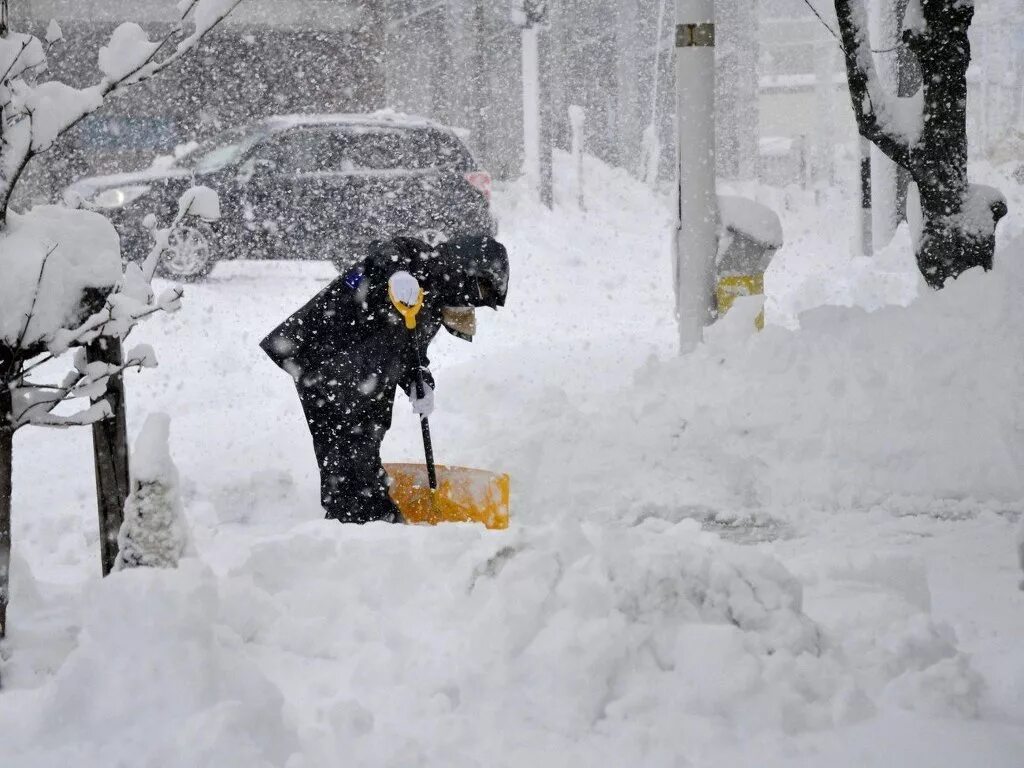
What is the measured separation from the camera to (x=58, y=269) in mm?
2844

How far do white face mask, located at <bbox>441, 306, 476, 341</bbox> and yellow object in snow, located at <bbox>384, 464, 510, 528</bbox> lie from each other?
59 cm

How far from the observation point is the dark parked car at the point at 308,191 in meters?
11.1

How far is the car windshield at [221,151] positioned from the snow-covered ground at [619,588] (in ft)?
16.4

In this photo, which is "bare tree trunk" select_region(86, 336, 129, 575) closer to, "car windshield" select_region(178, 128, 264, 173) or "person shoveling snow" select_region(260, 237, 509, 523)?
"person shoveling snow" select_region(260, 237, 509, 523)

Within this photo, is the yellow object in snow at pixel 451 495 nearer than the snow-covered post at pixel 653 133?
Yes

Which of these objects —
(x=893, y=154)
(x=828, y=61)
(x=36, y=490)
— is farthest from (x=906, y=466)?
(x=828, y=61)

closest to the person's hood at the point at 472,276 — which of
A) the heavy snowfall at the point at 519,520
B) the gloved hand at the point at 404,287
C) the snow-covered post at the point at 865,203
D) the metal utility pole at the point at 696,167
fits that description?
the gloved hand at the point at 404,287

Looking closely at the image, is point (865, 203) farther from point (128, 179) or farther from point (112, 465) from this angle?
point (112, 465)

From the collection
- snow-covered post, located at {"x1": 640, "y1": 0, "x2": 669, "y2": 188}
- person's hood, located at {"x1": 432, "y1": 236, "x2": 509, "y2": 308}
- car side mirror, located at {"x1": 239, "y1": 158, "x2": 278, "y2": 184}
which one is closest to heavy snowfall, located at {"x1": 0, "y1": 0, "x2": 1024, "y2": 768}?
car side mirror, located at {"x1": 239, "y1": 158, "x2": 278, "y2": 184}

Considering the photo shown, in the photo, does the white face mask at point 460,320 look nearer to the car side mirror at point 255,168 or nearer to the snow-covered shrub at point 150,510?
the snow-covered shrub at point 150,510

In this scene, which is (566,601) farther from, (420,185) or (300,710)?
(420,185)

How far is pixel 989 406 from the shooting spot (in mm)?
5203

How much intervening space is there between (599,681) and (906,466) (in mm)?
2828

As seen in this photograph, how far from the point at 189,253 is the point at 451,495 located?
23.0ft
